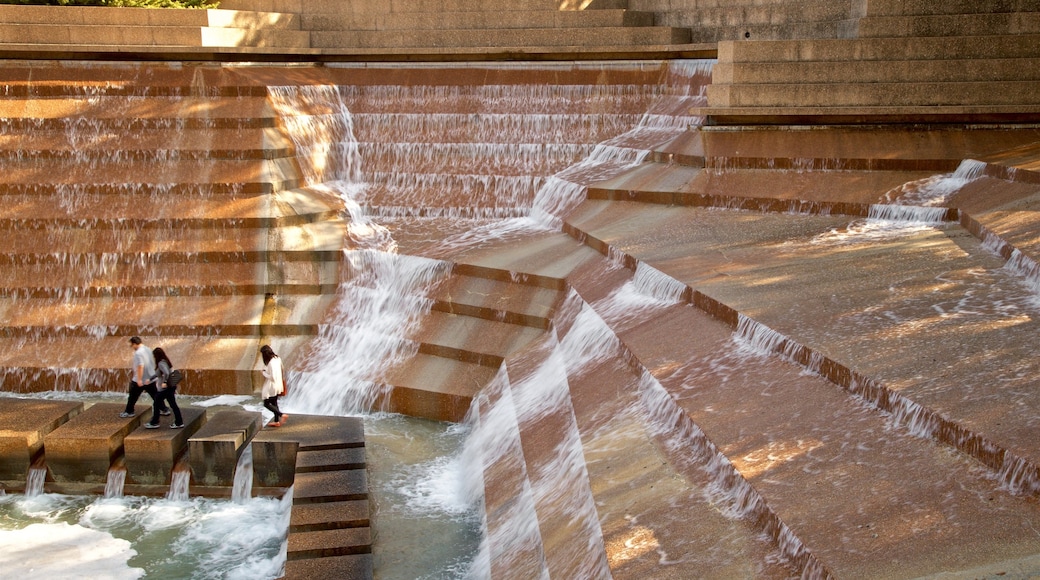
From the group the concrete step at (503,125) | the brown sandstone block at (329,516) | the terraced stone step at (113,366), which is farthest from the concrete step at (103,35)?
the brown sandstone block at (329,516)

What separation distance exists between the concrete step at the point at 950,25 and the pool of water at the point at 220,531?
8.45 meters

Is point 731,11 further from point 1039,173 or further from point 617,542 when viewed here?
point 617,542

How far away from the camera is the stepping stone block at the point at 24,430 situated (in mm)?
10266

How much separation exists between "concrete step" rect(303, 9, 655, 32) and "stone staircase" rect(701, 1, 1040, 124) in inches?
193

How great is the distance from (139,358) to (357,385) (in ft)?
9.13

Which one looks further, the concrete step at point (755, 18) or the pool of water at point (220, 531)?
the concrete step at point (755, 18)

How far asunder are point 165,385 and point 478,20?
10934mm

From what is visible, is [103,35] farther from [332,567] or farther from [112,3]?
[332,567]

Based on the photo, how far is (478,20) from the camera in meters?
19.0

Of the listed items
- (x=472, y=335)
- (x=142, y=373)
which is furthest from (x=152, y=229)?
(x=472, y=335)

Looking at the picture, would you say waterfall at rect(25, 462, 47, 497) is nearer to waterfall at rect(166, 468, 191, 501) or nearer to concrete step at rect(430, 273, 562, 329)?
waterfall at rect(166, 468, 191, 501)

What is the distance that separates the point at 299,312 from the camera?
1377 cm

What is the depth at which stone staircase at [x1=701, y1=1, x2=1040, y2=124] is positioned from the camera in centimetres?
1334

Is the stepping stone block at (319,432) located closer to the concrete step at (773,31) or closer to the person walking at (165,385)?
the person walking at (165,385)
